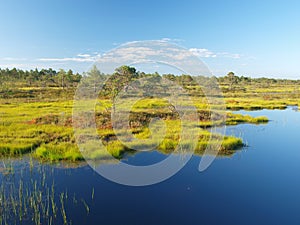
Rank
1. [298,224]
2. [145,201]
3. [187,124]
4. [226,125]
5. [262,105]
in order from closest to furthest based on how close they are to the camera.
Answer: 1. [298,224]
2. [145,201]
3. [187,124]
4. [226,125]
5. [262,105]

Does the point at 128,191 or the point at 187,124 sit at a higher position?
the point at 187,124

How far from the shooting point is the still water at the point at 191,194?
9742mm

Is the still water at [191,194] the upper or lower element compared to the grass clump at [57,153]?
lower

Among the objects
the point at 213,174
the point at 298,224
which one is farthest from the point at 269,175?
the point at 298,224

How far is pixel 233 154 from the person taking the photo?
17.4m

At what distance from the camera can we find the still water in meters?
9.74

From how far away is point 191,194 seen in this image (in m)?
11.7

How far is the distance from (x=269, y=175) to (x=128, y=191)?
7.91 meters

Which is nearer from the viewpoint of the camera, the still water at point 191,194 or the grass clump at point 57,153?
the still water at point 191,194

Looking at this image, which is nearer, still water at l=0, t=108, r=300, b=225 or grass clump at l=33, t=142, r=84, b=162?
still water at l=0, t=108, r=300, b=225

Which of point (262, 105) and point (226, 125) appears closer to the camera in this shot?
point (226, 125)

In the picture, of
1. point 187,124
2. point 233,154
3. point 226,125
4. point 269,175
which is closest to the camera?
point 269,175

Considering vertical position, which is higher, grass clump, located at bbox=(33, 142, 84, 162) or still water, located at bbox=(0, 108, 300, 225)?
grass clump, located at bbox=(33, 142, 84, 162)

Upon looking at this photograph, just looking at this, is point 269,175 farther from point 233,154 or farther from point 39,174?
point 39,174
